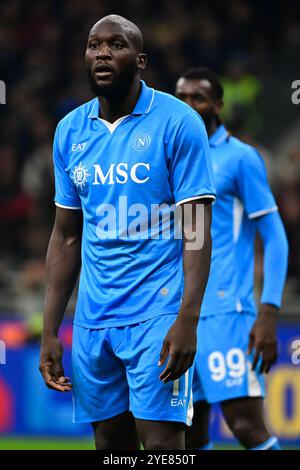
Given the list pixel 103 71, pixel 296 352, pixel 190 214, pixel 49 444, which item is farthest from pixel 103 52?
pixel 49 444

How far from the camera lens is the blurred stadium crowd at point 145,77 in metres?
10.7

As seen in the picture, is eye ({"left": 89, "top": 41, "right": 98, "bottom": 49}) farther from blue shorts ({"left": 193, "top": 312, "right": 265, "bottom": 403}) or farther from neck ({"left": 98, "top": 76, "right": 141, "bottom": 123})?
blue shorts ({"left": 193, "top": 312, "right": 265, "bottom": 403})

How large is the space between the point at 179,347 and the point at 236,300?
1.70m

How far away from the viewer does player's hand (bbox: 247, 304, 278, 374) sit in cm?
551

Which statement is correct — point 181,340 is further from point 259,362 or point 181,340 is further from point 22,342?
point 22,342

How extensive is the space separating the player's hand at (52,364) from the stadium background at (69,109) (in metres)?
4.12

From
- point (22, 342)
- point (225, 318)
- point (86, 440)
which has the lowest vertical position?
point (86, 440)

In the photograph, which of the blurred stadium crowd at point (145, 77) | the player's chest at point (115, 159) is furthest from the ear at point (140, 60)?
the blurred stadium crowd at point (145, 77)

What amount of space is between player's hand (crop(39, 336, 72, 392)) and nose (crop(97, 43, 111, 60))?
46.8 inches

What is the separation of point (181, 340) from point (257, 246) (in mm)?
5975

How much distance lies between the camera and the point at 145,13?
42.9ft

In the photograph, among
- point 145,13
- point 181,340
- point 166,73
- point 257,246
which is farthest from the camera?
point 145,13

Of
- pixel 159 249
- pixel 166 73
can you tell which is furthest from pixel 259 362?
pixel 166 73

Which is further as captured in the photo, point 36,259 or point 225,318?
point 36,259
